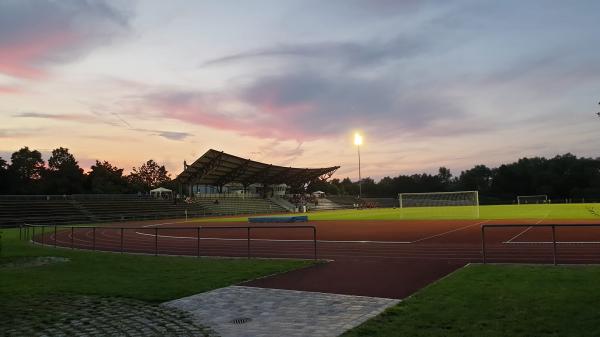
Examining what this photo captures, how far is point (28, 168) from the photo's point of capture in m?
100

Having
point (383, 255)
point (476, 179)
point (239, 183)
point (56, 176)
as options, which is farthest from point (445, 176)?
point (383, 255)

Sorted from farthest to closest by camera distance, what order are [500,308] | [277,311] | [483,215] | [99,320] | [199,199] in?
[199,199] < [483,215] < [277,311] < [99,320] < [500,308]

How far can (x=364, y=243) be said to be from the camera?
2045 centimetres

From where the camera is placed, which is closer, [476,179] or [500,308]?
[500,308]

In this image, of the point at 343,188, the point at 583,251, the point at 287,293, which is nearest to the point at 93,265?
the point at 287,293

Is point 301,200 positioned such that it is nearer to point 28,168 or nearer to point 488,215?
point 488,215

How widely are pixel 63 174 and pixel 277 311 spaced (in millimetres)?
103833

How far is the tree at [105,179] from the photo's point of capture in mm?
100375

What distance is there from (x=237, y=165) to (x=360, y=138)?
2357 centimetres

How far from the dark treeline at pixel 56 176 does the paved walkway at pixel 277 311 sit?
291ft

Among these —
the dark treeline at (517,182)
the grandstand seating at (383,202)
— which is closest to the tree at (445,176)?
the dark treeline at (517,182)

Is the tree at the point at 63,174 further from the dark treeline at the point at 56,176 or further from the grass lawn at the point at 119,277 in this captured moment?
the grass lawn at the point at 119,277

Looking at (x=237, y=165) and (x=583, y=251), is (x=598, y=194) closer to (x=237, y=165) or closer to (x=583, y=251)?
(x=237, y=165)

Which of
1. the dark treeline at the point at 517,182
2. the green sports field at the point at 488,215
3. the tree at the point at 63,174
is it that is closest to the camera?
the green sports field at the point at 488,215
